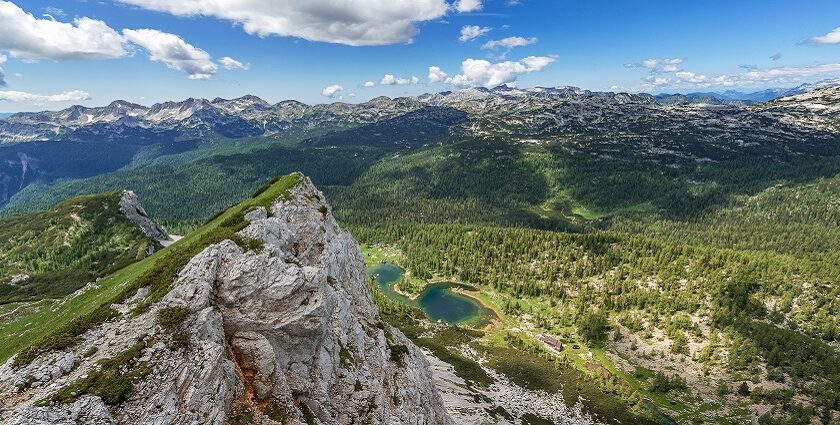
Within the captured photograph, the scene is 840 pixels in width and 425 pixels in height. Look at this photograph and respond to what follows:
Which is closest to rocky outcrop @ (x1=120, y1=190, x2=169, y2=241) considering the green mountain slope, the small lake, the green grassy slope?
the green mountain slope

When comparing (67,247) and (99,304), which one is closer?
(99,304)

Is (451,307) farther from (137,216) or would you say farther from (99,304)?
(99,304)

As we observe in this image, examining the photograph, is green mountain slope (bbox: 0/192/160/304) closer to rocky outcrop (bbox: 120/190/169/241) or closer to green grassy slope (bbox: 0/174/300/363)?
rocky outcrop (bbox: 120/190/169/241)

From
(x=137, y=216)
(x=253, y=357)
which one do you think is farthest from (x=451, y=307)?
(x=253, y=357)

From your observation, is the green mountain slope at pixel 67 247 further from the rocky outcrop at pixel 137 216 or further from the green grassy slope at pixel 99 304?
the green grassy slope at pixel 99 304

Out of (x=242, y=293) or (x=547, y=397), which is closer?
(x=242, y=293)

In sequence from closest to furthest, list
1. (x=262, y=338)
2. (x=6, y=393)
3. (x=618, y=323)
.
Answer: (x=6, y=393)
(x=262, y=338)
(x=618, y=323)

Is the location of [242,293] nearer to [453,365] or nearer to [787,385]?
[453,365]

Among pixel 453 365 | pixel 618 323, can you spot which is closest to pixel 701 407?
pixel 618 323

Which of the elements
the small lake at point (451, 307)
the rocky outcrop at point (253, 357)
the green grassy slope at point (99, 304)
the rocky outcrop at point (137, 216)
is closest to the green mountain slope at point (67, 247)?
the rocky outcrop at point (137, 216)
